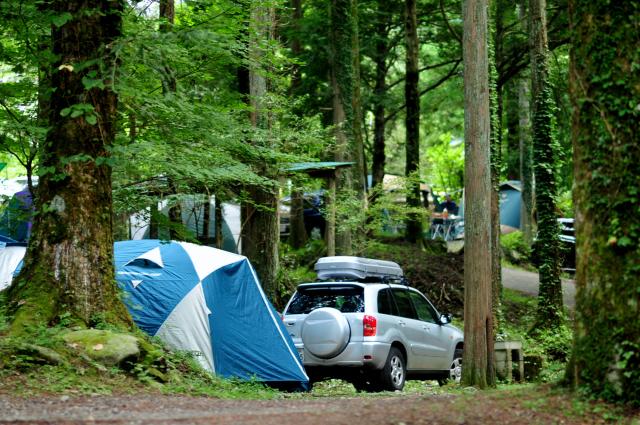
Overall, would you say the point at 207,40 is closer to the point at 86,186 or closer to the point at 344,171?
the point at 86,186

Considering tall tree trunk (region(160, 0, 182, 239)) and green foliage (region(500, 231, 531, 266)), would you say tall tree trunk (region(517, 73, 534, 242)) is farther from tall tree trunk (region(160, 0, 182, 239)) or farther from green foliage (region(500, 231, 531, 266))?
tall tree trunk (region(160, 0, 182, 239))

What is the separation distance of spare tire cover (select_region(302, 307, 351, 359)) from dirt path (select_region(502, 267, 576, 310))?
1371 cm

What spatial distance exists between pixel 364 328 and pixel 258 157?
141 inches

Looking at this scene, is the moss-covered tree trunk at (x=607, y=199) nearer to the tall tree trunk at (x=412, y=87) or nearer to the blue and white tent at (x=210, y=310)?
the blue and white tent at (x=210, y=310)

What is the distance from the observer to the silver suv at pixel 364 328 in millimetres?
12203

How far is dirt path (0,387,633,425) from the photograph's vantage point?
6.34 metres

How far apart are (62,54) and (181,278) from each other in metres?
4.13

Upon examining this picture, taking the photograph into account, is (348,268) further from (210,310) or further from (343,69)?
(343,69)

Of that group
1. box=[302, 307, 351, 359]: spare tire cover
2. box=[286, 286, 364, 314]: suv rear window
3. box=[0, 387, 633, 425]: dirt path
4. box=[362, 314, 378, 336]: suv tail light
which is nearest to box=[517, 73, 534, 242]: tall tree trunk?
box=[286, 286, 364, 314]: suv rear window

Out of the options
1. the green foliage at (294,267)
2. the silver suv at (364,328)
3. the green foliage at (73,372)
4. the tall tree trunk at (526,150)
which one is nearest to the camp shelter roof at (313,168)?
the green foliage at (294,267)

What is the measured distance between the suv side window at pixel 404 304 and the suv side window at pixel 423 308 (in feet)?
0.58

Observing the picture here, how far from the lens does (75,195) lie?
9523mm

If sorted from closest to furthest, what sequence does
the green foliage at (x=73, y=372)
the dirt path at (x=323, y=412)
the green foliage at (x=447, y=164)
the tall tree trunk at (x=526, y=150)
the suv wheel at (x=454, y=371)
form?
the dirt path at (x=323, y=412), the green foliage at (x=73, y=372), the suv wheel at (x=454, y=371), the tall tree trunk at (x=526, y=150), the green foliage at (x=447, y=164)

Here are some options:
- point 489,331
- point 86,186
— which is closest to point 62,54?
point 86,186
